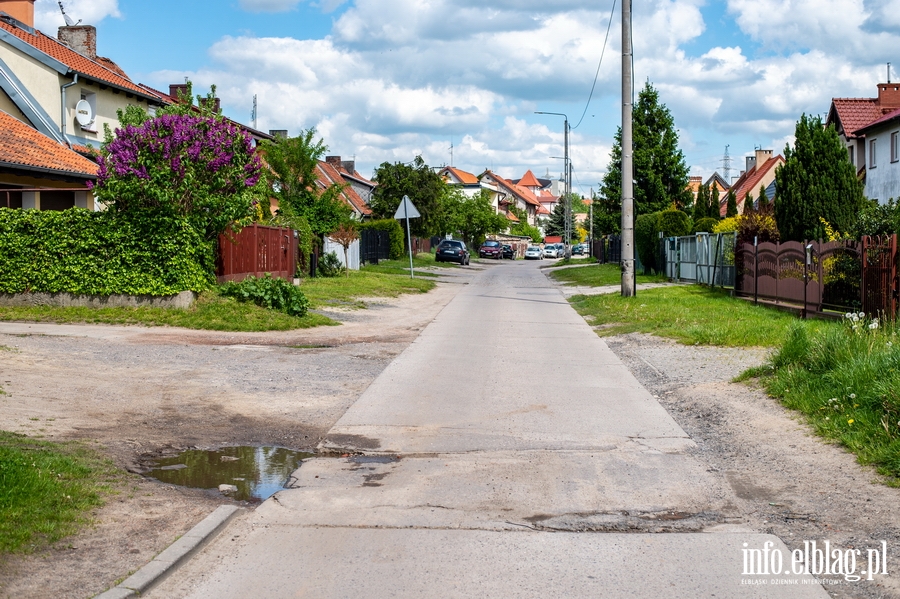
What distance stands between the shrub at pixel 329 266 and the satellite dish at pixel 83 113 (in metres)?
9.20

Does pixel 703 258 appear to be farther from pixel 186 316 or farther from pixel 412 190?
pixel 412 190

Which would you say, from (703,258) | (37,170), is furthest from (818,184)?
(37,170)

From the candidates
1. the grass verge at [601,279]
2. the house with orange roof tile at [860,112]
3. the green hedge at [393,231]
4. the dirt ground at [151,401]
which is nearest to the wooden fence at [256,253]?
the dirt ground at [151,401]

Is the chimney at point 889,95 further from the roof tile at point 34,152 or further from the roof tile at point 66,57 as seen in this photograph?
the roof tile at point 34,152

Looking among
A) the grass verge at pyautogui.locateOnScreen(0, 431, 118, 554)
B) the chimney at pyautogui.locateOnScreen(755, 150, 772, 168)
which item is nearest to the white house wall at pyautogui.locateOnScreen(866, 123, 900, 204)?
the grass verge at pyautogui.locateOnScreen(0, 431, 118, 554)

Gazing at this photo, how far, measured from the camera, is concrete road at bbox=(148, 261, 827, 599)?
4.83 m

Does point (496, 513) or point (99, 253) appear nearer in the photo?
point (496, 513)

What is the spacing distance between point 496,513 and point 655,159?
54.5 meters

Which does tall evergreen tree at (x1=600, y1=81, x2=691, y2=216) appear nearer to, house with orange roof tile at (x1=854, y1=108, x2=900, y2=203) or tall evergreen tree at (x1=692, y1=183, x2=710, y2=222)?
tall evergreen tree at (x1=692, y1=183, x2=710, y2=222)

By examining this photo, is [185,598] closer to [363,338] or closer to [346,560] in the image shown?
[346,560]

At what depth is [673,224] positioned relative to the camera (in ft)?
125

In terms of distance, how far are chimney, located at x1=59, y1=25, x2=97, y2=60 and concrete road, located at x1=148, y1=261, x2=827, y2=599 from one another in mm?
32411

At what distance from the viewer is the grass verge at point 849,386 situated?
24.0ft

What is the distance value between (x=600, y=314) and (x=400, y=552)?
17.0 m
